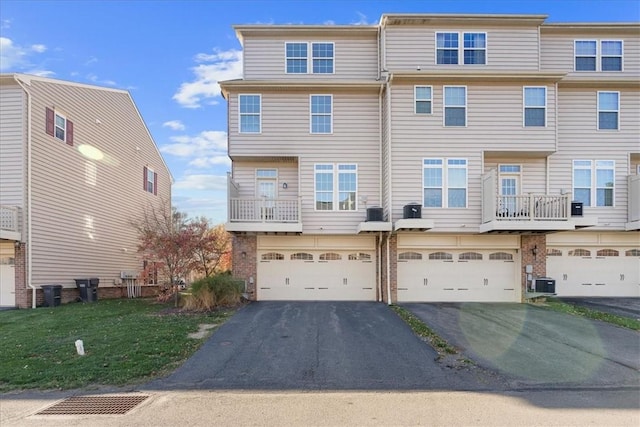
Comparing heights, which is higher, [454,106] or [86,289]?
[454,106]

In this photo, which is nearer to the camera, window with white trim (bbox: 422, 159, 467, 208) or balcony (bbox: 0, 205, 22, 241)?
balcony (bbox: 0, 205, 22, 241)

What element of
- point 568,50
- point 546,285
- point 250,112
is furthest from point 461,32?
point 546,285

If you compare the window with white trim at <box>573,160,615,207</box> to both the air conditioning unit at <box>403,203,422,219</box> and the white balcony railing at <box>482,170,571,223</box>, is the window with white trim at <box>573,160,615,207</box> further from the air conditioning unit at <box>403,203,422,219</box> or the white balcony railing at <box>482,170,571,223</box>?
the air conditioning unit at <box>403,203,422,219</box>

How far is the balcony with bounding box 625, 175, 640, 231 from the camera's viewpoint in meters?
14.0

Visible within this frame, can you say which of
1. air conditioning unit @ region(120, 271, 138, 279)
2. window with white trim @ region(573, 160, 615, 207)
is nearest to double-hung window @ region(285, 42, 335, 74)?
window with white trim @ region(573, 160, 615, 207)

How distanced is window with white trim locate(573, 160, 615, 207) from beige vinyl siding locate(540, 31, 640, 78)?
3.81 meters

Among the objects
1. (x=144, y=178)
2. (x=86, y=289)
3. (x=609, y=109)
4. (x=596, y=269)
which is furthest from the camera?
(x=144, y=178)

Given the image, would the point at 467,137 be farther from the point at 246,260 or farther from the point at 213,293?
the point at 213,293

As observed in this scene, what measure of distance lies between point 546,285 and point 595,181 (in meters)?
4.45

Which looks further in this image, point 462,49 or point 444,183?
point 462,49

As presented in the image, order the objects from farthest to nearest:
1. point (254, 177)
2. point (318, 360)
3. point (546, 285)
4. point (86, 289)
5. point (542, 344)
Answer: point (86, 289) < point (254, 177) < point (546, 285) < point (542, 344) < point (318, 360)

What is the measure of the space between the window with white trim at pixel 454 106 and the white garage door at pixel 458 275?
4.72 meters

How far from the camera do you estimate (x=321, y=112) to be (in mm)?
14367

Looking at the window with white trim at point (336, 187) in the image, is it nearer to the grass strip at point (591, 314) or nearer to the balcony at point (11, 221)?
the grass strip at point (591, 314)
